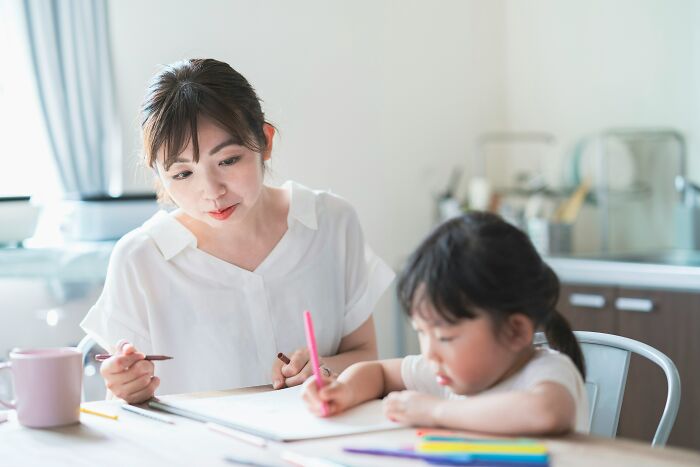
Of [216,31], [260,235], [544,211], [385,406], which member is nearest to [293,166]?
[216,31]

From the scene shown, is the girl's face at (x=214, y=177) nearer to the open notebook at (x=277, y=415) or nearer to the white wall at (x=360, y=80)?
the open notebook at (x=277, y=415)

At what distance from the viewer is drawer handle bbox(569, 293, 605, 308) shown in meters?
2.98

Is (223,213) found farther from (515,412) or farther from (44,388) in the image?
(515,412)

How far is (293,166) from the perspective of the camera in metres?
3.42

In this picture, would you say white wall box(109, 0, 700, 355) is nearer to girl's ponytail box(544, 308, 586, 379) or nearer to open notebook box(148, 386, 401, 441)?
open notebook box(148, 386, 401, 441)

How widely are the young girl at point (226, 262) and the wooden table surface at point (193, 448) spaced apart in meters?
0.30

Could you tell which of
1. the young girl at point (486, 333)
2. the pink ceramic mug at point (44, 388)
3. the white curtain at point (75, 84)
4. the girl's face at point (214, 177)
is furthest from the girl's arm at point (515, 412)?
the white curtain at point (75, 84)

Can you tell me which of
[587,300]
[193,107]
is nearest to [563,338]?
[193,107]

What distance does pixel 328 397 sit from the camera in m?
1.18

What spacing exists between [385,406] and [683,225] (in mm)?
2373

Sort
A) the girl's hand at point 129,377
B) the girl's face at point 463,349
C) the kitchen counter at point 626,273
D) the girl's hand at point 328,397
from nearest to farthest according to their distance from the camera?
1. the girl's face at point 463,349
2. the girl's hand at point 328,397
3. the girl's hand at point 129,377
4. the kitchen counter at point 626,273

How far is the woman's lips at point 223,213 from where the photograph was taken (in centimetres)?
154

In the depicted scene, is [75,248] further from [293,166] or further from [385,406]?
[385,406]

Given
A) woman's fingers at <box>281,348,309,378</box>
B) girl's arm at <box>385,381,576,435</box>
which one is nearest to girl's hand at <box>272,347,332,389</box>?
woman's fingers at <box>281,348,309,378</box>
